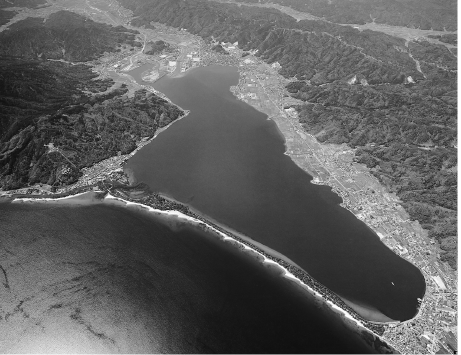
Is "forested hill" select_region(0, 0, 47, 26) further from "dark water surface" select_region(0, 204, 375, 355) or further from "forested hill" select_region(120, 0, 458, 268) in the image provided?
"dark water surface" select_region(0, 204, 375, 355)

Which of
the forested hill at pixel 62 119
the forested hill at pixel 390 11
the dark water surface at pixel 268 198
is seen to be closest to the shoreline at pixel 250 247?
the dark water surface at pixel 268 198

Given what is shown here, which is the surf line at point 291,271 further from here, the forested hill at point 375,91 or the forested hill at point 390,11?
the forested hill at point 390,11

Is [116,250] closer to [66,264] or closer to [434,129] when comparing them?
[66,264]

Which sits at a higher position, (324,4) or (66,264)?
(324,4)

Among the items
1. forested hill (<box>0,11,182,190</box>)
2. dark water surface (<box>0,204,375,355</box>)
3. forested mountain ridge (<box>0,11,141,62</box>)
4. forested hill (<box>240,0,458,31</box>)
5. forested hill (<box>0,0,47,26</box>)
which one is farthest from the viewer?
forested hill (<box>0,0,47,26</box>)

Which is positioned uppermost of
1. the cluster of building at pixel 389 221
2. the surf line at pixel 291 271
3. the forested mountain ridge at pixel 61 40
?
the cluster of building at pixel 389 221

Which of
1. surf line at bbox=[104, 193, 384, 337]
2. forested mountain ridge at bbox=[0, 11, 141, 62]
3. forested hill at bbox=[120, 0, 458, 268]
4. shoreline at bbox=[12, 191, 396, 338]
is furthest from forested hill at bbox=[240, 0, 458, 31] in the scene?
shoreline at bbox=[12, 191, 396, 338]

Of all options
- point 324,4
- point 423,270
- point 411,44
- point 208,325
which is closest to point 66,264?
point 208,325
